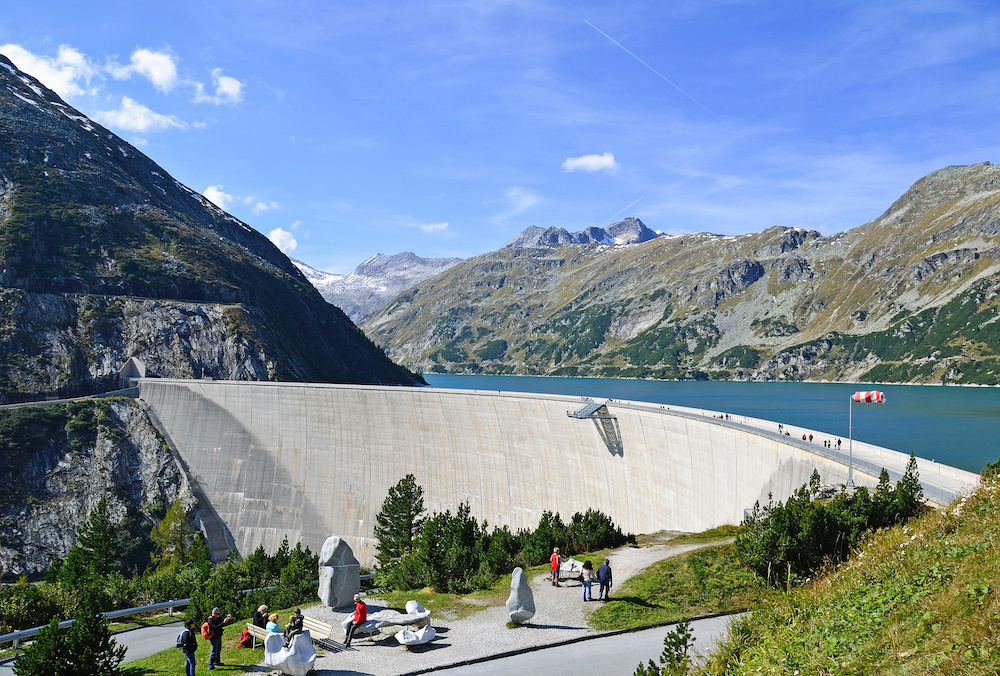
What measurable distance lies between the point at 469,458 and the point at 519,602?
111 ft

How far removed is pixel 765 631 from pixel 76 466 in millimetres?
73196

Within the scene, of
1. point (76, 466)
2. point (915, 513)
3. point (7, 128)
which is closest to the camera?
point (915, 513)

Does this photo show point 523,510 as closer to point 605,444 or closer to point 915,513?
point 605,444

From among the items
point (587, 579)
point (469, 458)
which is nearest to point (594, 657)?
point (587, 579)

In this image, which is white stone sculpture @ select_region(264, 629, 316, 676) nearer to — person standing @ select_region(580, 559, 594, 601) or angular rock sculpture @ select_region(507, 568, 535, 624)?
angular rock sculpture @ select_region(507, 568, 535, 624)

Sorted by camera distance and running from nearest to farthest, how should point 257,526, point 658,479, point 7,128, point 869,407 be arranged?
point 658,479 < point 257,526 < point 7,128 < point 869,407

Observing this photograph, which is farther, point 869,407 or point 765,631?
point 869,407

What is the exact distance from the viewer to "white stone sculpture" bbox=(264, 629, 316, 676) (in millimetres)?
15031

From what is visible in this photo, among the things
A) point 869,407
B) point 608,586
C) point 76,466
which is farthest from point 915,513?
point 869,407

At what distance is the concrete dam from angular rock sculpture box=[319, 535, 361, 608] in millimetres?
19291

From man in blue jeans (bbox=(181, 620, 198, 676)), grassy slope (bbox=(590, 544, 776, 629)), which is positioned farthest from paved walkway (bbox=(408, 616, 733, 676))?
man in blue jeans (bbox=(181, 620, 198, 676))

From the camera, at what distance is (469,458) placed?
5197 cm

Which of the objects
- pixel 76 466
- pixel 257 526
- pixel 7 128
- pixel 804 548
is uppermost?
pixel 7 128

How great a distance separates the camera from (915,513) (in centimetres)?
2047
